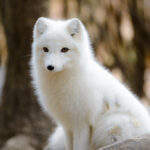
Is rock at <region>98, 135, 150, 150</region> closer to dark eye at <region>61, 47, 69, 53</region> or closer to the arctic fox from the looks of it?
the arctic fox

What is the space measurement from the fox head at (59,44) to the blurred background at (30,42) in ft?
4.50

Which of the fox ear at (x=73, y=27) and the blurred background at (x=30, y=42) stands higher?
the fox ear at (x=73, y=27)

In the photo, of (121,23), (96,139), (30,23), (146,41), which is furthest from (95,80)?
(146,41)

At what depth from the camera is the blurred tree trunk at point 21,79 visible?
7477mm

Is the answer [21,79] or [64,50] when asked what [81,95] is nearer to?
[64,50]

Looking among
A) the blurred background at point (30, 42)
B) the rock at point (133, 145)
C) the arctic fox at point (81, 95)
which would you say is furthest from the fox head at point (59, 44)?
the blurred background at point (30, 42)

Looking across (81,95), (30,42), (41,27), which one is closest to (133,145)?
(81,95)

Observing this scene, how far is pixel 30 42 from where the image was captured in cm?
754

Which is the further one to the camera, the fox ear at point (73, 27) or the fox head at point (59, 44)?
the fox ear at point (73, 27)

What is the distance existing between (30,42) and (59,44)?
124 inches

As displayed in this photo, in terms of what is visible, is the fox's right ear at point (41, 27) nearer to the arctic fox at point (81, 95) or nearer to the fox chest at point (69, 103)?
the arctic fox at point (81, 95)

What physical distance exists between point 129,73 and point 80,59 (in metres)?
6.54

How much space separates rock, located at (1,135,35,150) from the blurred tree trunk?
0.11 metres

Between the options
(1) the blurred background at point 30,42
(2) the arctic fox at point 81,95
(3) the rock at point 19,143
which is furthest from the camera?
(1) the blurred background at point 30,42
